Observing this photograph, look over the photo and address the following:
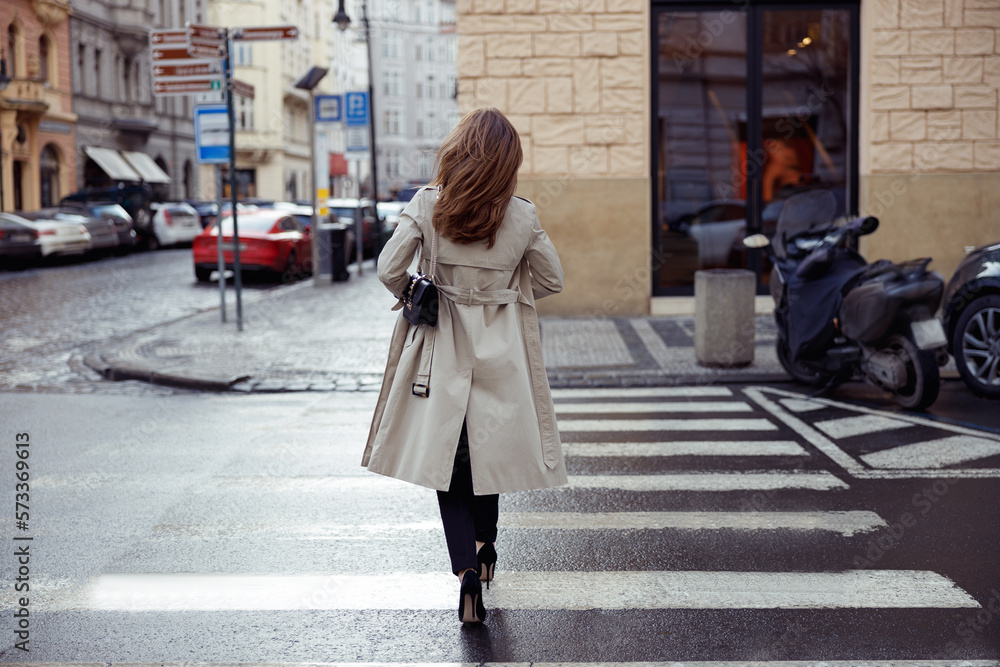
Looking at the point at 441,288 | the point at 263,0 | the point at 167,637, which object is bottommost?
the point at 167,637

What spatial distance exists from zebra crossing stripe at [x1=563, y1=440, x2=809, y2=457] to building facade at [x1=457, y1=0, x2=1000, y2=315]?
6804mm

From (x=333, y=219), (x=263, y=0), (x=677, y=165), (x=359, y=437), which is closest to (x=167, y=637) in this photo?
(x=359, y=437)

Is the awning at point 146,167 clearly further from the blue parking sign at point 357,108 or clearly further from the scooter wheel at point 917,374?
the scooter wheel at point 917,374

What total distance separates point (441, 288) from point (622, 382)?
576cm

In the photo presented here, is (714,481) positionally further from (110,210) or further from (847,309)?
(110,210)

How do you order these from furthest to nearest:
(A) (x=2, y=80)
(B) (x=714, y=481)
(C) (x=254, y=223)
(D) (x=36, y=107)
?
(D) (x=36, y=107)
(A) (x=2, y=80)
(C) (x=254, y=223)
(B) (x=714, y=481)

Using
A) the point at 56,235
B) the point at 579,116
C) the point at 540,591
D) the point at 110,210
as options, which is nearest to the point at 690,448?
the point at 540,591

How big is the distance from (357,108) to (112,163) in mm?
23572

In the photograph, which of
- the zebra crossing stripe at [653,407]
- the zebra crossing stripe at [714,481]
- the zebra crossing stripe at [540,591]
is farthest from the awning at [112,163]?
the zebra crossing stripe at [540,591]

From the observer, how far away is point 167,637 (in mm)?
3836

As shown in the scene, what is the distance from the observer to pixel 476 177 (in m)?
3.75

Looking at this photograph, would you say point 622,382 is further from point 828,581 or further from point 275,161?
point 275,161

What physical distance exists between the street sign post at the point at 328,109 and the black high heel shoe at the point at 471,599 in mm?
18715

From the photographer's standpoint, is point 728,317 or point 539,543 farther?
point 728,317
